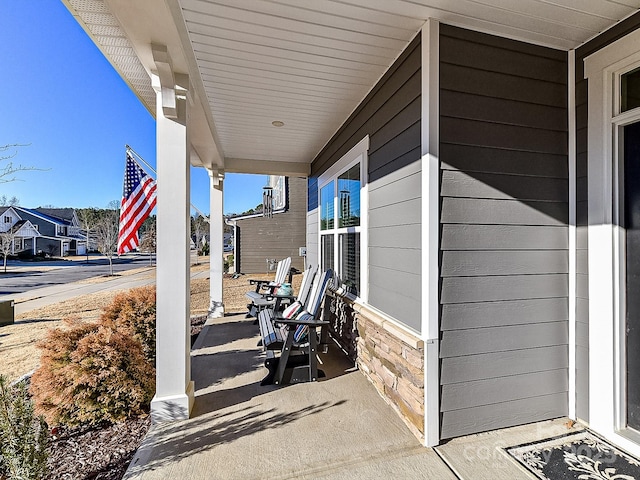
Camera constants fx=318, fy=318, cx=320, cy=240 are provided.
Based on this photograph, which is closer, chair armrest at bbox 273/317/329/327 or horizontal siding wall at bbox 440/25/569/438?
horizontal siding wall at bbox 440/25/569/438

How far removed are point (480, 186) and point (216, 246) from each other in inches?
182

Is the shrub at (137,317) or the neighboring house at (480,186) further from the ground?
the neighboring house at (480,186)

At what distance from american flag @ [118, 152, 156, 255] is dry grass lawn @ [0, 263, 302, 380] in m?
0.95

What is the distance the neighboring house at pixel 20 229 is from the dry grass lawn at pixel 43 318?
1935 cm

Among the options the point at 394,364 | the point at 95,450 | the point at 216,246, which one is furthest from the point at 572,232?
the point at 216,246

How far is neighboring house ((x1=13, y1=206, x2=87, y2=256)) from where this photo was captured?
2806 centimetres

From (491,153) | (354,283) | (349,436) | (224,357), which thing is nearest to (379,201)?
(491,153)

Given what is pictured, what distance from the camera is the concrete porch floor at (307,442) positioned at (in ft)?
5.99

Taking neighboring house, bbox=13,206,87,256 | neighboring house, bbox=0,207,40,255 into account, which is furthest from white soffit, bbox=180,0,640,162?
neighboring house, bbox=13,206,87,256

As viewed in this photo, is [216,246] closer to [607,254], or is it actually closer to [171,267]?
[171,267]

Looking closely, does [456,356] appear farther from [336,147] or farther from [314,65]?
[336,147]

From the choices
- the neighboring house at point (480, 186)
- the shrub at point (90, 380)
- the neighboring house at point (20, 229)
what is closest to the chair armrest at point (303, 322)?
the neighboring house at point (480, 186)

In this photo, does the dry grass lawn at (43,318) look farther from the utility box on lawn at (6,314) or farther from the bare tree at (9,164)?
the bare tree at (9,164)

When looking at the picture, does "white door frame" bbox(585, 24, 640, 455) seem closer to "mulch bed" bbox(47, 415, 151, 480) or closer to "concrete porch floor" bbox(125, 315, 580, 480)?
"concrete porch floor" bbox(125, 315, 580, 480)
